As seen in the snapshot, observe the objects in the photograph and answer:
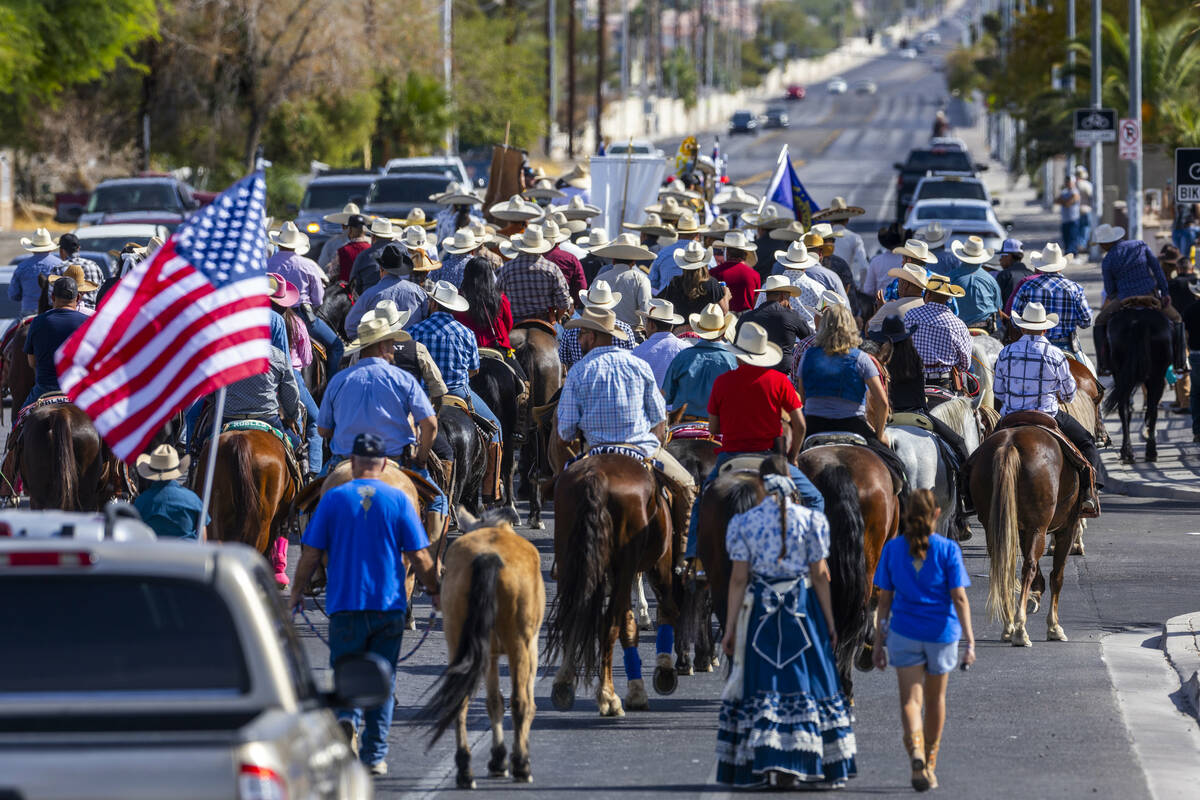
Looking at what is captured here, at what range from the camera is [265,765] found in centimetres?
526

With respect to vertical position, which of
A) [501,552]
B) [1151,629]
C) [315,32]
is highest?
[315,32]

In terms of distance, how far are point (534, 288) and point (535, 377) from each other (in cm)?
118

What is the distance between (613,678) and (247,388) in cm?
345

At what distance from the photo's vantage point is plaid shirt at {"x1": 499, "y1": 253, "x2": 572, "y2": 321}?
18.2 meters

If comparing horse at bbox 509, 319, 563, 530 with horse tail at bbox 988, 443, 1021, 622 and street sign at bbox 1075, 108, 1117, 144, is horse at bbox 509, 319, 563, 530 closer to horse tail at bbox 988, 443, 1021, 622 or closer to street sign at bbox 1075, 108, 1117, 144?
horse tail at bbox 988, 443, 1021, 622

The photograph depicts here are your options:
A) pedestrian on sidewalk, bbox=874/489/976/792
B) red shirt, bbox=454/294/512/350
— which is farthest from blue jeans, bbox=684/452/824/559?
red shirt, bbox=454/294/512/350

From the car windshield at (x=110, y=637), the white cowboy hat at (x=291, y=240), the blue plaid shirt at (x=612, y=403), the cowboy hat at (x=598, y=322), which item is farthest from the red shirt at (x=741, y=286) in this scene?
the car windshield at (x=110, y=637)

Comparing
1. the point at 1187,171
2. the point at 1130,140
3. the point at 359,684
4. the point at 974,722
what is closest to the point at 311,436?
the point at 974,722

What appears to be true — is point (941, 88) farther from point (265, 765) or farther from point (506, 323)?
point (265, 765)

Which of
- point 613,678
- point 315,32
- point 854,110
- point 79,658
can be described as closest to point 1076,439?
point 613,678

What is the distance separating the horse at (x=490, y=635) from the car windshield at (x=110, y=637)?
10.5ft

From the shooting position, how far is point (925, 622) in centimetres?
941

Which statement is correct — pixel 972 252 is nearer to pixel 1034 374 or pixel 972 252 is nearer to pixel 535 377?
pixel 535 377

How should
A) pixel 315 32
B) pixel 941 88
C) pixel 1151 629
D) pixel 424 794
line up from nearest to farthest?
→ pixel 424 794 → pixel 1151 629 → pixel 315 32 → pixel 941 88
